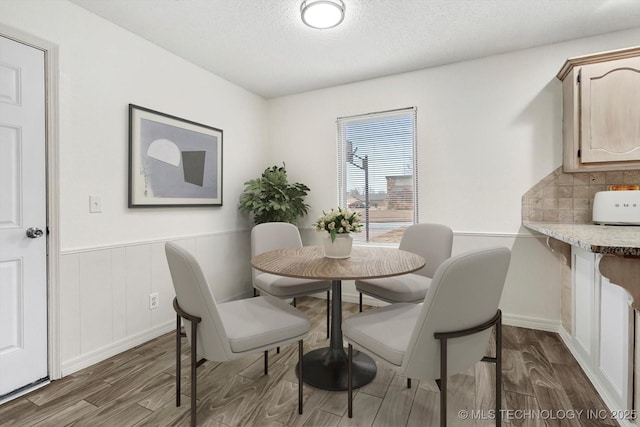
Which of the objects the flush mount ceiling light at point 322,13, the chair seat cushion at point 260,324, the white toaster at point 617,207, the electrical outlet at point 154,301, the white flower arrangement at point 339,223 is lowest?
the electrical outlet at point 154,301

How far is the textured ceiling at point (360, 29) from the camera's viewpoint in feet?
7.16

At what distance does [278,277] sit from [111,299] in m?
1.24

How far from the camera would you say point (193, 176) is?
3.01 metres

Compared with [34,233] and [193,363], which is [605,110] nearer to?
[193,363]

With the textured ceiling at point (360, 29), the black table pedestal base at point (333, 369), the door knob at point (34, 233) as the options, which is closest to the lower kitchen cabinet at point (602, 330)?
the black table pedestal base at point (333, 369)

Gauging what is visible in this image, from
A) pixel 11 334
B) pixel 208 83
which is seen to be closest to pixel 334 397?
pixel 11 334

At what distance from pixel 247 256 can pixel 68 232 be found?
1874 millimetres

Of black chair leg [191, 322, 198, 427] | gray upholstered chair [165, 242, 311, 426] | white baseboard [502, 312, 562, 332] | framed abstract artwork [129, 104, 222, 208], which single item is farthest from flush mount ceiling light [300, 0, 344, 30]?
white baseboard [502, 312, 562, 332]

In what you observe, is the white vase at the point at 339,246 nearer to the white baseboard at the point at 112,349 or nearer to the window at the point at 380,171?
the window at the point at 380,171

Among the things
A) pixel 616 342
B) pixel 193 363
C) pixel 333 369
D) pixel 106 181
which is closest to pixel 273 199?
pixel 106 181

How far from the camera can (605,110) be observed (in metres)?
2.32

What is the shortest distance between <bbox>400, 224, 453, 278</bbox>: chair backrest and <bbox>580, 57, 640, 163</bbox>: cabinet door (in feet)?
3.89

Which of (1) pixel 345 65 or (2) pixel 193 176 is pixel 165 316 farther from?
(1) pixel 345 65

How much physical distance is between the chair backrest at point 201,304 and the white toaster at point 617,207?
2777 millimetres
